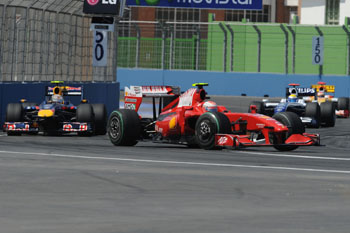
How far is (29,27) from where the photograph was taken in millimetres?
23422

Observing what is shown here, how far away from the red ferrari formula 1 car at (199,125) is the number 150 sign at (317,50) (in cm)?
2991

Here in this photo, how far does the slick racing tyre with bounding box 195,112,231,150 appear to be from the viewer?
15.6 metres

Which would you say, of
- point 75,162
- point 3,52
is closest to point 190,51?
point 3,52

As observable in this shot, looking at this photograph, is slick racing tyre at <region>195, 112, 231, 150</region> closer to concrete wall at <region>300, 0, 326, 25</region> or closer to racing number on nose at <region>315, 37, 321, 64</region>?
racing number on nose at <region>315, 37, 321, 64</region>

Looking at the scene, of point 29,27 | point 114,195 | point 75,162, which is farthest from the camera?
point 29,27

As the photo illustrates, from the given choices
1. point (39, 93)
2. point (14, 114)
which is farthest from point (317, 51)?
point (14, 114)

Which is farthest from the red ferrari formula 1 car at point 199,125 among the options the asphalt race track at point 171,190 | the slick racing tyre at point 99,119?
the slick racing tyre at point 99,119

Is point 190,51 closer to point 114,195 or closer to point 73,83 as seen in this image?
point 73,83

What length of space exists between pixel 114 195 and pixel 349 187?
2.85m

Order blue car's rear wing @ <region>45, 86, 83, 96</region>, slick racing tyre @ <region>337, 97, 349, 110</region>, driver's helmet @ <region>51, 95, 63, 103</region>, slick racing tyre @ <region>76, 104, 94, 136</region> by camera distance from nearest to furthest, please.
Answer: slick racing tyre @ <region>76, 104, 94, 136</region>
driver's helmet @ <region>51, 95, 63, 103</region>
blue car's rear wing @ <region>45, 86, 83, 96</region>
slick racing tyre @ <region>337, 97, 349, 110</region>

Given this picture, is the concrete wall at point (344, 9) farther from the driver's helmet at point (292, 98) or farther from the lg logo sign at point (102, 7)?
the lg logo sign at point (102, 7)

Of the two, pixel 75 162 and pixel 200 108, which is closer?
pixel 75 162

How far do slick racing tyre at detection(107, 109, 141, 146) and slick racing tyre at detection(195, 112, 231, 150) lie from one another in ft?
4.52

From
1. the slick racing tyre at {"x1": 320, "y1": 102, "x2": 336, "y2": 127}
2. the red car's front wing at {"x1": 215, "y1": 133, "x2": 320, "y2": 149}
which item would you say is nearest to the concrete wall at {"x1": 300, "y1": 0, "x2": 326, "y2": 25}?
the slick racing tyre at {"x1": 320, "y1": 102, "x2": 336, "y2": 127}
